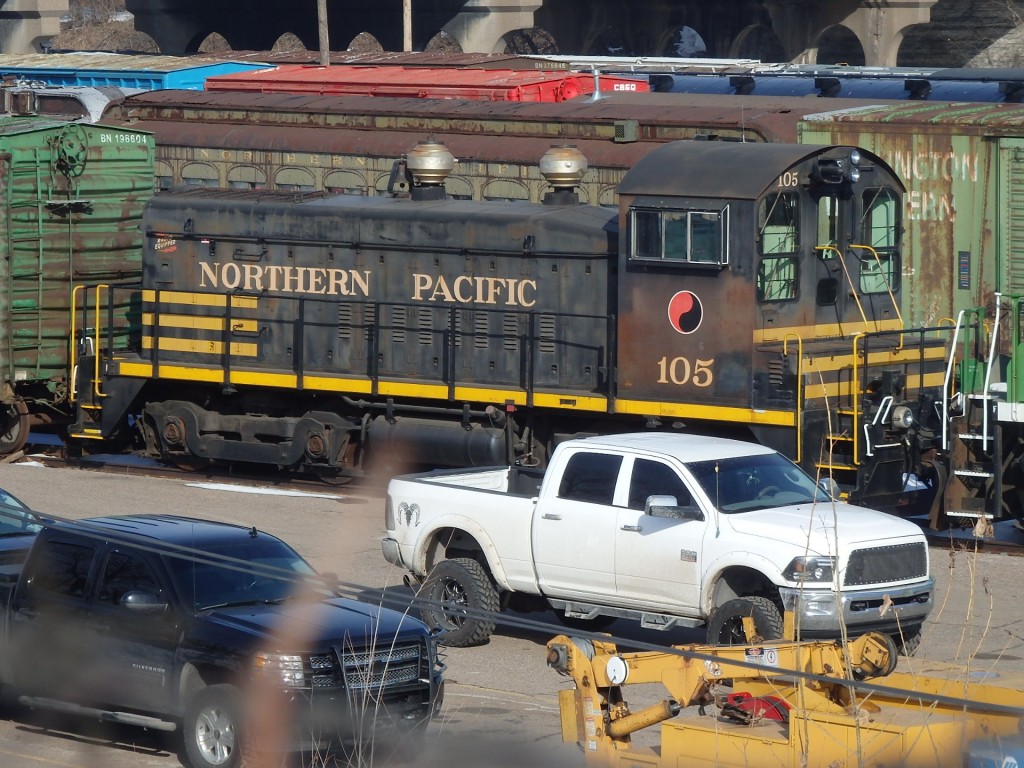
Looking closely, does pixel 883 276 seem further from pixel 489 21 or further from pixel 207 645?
pixel 489 21

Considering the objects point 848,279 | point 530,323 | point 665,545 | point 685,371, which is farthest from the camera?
point 530,323

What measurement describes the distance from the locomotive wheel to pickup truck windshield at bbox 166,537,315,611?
11.3m

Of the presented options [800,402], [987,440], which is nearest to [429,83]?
[800,402]

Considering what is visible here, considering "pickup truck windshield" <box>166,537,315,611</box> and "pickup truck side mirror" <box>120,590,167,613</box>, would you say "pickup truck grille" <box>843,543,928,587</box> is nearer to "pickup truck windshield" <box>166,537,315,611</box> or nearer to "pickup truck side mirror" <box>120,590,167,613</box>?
"pickup truck windshield" <box>166,537,315,611</box>

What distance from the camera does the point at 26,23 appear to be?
55.6 meters

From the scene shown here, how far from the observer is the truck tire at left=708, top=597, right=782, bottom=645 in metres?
10.6

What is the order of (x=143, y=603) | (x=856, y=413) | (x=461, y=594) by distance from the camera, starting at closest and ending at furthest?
(x=143, y=603), (x=461, y=594), (x=856, y=413)

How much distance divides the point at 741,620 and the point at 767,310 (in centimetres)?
559

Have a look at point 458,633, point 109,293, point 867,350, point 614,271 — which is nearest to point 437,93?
point 109,293

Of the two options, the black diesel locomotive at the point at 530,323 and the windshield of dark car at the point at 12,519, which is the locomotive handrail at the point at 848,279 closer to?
the black diesel locomotive at the point at 530,323

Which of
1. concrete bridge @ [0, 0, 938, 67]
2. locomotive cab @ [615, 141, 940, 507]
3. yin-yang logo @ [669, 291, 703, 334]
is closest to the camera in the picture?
locomotive cab @ [615, 141, 940, 507]

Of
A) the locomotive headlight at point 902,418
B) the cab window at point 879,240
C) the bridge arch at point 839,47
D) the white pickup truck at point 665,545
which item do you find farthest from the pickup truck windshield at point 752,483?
the bridge arch at point 839,47

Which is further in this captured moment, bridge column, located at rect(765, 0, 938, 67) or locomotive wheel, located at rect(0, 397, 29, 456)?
bridge column, located at rect(765, 0, 938, 67)

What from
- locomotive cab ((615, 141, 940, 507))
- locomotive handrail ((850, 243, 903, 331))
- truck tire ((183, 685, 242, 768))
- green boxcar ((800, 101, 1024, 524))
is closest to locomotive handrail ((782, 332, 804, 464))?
locomotive cab ((615, 141, 940, 507))
